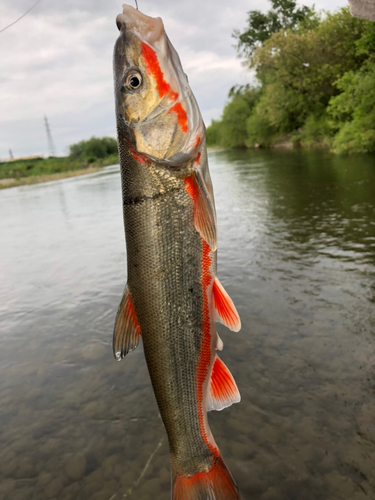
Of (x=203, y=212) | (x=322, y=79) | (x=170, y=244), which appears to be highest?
(x=322, y=79)

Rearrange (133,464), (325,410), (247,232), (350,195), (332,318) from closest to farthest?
(133,464) < (325,410) < (332,318) < (247,232) < (350,195)

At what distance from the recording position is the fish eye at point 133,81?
6.33 ft

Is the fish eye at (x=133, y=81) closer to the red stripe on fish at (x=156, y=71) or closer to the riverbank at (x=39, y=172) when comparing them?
the red stripe on fish at (x=156, y=71)

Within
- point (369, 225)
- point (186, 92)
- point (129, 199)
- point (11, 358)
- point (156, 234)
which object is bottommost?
point (11, 358)

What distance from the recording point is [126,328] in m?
2.03

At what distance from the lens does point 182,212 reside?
6.55 ft

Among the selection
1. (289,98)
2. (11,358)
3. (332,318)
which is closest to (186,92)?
(332,318)

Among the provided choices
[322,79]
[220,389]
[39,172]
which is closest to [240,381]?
[220,389]

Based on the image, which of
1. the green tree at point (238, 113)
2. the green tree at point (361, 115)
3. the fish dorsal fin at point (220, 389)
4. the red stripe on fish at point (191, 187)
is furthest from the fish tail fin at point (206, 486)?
the green tree at point (238, 113)

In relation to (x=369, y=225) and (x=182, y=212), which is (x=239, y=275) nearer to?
(x=369, y=225)

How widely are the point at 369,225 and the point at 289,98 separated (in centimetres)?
3614

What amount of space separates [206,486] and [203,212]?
4.94ft

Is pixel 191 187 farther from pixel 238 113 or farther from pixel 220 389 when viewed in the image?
pixel 238 113

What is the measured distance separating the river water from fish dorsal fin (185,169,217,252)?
212 centimetres
